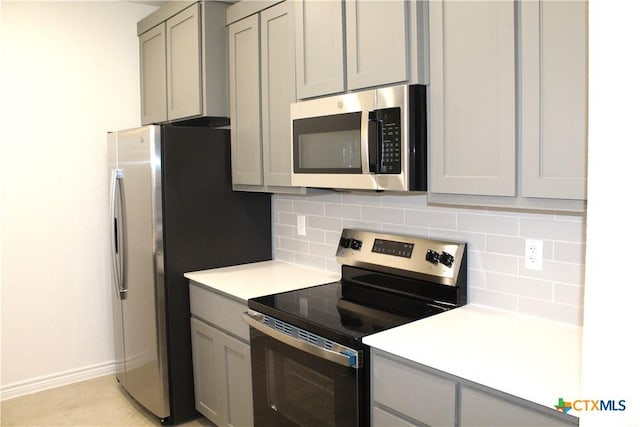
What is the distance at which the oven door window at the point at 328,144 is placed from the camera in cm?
229

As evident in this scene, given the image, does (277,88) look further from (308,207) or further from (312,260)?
(312,260)

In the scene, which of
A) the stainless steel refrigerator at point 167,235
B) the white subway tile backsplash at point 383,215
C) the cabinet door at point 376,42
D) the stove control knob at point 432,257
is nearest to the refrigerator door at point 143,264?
the stainless steel refrigerator at point 167,235

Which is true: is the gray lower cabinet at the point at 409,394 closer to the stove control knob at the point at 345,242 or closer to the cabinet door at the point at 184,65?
the stove control knob at the point at 345,242

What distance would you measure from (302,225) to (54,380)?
1949 millimetres

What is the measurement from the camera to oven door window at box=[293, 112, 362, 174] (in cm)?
229

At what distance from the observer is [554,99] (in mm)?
1668

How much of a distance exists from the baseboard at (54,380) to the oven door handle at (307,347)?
1.81 metres

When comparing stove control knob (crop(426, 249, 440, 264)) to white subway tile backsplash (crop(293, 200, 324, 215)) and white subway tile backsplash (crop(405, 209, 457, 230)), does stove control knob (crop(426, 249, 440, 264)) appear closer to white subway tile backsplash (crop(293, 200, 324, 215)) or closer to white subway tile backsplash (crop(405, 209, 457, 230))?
white subway tile backsplash (crop(405, 209, 457, 230))

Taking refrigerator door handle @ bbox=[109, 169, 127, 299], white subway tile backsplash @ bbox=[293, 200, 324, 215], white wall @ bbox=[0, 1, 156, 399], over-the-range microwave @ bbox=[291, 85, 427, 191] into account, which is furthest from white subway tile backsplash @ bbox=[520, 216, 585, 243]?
white wall @ bbox=[0, 1, 156, 399]

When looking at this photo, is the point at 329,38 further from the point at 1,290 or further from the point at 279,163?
the point at 1,290

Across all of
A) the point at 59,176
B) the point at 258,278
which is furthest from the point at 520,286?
the point at 59,176

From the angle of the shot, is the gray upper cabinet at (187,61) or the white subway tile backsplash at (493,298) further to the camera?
the gray upper cabinet at (187,61)

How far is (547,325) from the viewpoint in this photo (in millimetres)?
2033

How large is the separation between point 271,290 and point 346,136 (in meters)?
0.84
